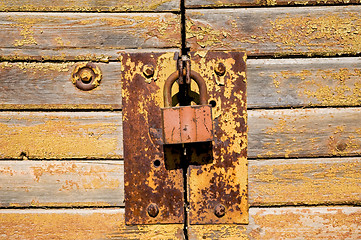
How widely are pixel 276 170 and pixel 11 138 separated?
0.88 m

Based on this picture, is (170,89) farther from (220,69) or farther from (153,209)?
(153,209)

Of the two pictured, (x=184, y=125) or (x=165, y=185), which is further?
(x=165, y=185)

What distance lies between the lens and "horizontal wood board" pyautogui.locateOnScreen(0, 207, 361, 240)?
0.87 m

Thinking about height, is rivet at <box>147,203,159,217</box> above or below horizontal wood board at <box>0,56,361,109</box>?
below

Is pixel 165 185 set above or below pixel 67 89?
below

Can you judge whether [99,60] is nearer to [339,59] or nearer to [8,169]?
[8,169]

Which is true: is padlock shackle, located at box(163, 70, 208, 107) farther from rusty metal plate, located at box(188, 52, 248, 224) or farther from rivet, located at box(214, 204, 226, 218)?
rivet, located at box(214, 204, 226, 218)

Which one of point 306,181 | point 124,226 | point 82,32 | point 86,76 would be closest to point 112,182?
point 124,226

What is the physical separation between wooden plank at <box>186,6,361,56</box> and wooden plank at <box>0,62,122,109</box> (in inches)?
11.8

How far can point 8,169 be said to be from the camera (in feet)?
2.85

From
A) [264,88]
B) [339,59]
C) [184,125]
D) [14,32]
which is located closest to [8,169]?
[14,32]

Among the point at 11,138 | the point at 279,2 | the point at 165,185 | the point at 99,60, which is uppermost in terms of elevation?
the point at 279,2

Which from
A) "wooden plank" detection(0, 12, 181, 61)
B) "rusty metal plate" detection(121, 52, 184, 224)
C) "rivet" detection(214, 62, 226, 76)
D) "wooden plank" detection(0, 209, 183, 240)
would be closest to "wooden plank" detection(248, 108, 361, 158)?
"rivet" detection(214, 62, 226, 76)

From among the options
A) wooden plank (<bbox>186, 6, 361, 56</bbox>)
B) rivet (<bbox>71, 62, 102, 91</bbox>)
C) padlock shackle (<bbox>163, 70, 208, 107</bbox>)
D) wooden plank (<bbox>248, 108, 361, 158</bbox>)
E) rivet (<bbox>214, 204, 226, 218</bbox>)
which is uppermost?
Answer: wooden plank (<bbox>186, 6, 361, 56</bbox>)
